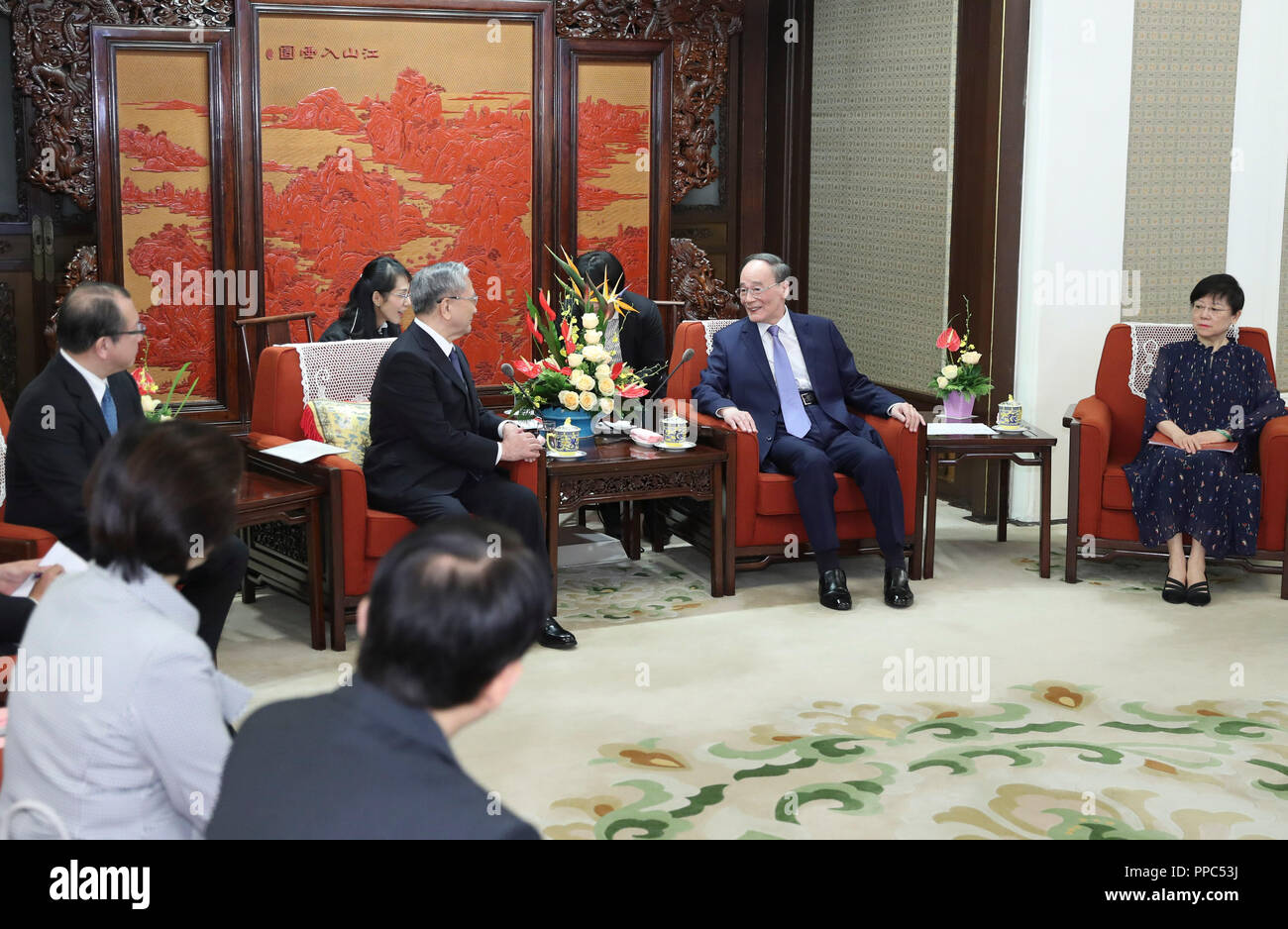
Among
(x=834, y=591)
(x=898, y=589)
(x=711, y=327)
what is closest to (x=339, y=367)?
(x=711, y=327)

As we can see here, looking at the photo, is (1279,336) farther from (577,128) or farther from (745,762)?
(745,762)

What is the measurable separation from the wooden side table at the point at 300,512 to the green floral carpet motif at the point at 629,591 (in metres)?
0.80

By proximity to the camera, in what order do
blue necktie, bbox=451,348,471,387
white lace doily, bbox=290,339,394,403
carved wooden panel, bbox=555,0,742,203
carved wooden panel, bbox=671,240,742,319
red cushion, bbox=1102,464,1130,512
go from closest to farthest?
blue necktie, bbox=451,348,471,387 < white lace doily, bbox=290,339,394,403 < red cushion, bbox=1102,464,1130,512 < carved wooden panel, bbox=555,0,742,203 < carved wooden panel, bbox=671,240,742,319

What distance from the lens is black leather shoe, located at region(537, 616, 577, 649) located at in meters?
4.28

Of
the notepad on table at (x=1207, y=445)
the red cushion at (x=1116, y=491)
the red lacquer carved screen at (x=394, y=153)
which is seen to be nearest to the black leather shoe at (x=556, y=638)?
the red cushion at (x=1116, y=491)

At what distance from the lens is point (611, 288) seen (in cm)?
539

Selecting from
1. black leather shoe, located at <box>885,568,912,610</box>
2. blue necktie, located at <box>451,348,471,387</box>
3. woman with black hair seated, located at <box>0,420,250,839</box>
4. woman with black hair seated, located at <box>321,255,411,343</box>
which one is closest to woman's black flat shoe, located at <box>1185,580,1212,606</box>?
black leather shoe, located at <box>885,568,912,610</box>

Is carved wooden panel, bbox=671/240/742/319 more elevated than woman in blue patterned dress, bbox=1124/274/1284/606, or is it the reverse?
carved wooden panel, bbox=671/240/742/319

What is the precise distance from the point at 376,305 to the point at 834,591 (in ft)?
6.56

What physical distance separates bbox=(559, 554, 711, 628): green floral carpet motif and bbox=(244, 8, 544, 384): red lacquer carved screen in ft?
5.94

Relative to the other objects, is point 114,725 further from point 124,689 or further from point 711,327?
point 711,327

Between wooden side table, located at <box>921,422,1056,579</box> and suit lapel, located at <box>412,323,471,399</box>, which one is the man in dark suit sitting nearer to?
wooden side table, located at <box>921,422,1056,579</box>

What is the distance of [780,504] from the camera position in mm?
4934
